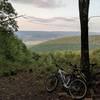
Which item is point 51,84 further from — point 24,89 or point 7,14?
point 7,14

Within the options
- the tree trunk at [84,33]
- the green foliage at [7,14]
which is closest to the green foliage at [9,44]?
the green foliage at [7,14]

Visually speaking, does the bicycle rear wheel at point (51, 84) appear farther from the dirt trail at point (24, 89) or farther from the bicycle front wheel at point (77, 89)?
the bicycle front wheel at point (77, 89)

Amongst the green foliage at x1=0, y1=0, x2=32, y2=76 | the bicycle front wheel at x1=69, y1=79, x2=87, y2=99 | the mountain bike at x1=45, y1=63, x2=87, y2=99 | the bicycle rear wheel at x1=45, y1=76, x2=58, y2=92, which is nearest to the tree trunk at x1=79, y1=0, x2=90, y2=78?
the mountain bike at x1=45, y1=63, x2=87, y2=99

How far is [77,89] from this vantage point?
12.2m

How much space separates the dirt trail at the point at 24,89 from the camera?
12.8m

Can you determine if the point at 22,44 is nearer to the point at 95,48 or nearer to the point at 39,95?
the point at 95,48

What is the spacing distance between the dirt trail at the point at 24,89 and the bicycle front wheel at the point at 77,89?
249mm

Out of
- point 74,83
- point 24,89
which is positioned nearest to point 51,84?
point 24,89

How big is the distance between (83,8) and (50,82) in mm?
3107

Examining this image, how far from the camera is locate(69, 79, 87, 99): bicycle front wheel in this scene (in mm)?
12047

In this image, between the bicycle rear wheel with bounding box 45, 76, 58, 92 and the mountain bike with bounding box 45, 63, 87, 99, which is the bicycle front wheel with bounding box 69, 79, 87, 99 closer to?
the mountain bike with bounding box 45, 63, 87, 99

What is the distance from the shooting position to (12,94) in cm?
1355

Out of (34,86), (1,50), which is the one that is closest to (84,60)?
(34,86)

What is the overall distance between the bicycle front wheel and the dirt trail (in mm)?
249
